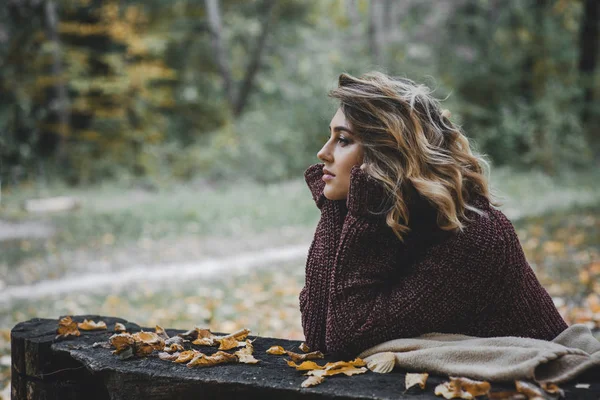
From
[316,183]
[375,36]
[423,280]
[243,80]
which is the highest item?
[375,36]

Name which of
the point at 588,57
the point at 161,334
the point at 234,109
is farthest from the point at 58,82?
the point at 161,334

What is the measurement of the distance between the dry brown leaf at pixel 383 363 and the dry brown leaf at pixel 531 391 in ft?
1.58

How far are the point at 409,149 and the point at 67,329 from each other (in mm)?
1817

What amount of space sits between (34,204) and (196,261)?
6158 millimetres

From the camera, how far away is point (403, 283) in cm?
255

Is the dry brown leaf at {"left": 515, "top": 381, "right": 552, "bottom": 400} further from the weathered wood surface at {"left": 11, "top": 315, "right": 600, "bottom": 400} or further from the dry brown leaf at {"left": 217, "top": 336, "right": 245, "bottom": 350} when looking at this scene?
the dry brown leaf at {"left": 217, "top": 336, "right": 245, "bottom": 350}

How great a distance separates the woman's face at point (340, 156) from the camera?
2.73 m

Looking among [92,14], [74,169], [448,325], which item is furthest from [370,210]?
[92,14]

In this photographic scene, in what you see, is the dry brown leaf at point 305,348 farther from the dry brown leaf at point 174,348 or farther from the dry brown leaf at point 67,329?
the dry brown leaf at point 67,329

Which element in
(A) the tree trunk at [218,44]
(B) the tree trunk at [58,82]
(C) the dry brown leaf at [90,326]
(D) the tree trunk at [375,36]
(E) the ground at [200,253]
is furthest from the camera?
(A) the tree trunk at [218,44]

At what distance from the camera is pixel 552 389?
7.11ft

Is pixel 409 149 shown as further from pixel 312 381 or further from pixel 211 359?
pixel 211 359

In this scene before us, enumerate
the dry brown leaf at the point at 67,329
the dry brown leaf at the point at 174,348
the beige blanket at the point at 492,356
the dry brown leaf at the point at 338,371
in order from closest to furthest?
the beige blanket at the point at 492,356
the dry brown leaf at the point at 338,371
the dry brown leaf at the point at 174,348
the dry brown leaf at the point at 67,329

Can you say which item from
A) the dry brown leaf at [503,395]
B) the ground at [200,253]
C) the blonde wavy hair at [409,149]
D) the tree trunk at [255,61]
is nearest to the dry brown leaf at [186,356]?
the blonde wavy hair at [409,149]
